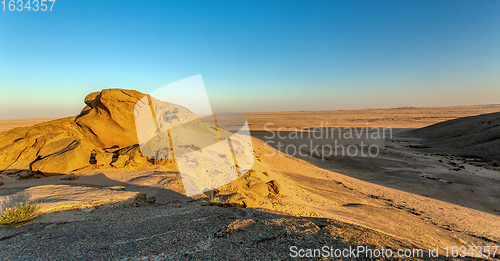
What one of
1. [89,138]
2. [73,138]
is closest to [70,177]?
[73,138]

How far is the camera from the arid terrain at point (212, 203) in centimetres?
297

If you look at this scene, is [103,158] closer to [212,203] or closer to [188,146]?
[188,146]

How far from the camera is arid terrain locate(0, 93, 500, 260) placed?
2.97 meters

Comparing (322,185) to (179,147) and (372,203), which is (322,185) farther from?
(179,147)

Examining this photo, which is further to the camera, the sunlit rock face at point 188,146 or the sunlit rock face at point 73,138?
the sunlit rock face at point 188,146

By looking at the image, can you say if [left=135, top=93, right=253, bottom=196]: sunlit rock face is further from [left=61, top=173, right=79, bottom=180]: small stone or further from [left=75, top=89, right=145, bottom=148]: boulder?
[left=61, top=173, right=79, bottom=180]: small stone

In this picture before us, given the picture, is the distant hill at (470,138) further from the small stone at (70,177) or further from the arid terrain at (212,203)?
the small stone at (70,177)

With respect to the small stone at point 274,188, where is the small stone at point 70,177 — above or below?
above

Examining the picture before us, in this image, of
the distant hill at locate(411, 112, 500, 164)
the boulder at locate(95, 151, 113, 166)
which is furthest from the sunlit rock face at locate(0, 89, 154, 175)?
the distant hill at locate(411, 112, 500, 164)

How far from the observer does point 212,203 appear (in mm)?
4832

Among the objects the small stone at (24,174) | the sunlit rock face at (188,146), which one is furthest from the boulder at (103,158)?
the small stone at (24,174)

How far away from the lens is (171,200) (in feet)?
17.1

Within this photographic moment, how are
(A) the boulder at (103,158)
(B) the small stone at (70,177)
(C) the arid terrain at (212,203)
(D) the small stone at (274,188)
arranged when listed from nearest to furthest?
(C) the arid terrain at (212,203)
(B) the small stone at (70,177)
(D) the small stone at (274,188)
(A) the boulder at (103,158)

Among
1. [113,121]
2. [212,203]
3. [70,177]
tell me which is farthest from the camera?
[113,121]
